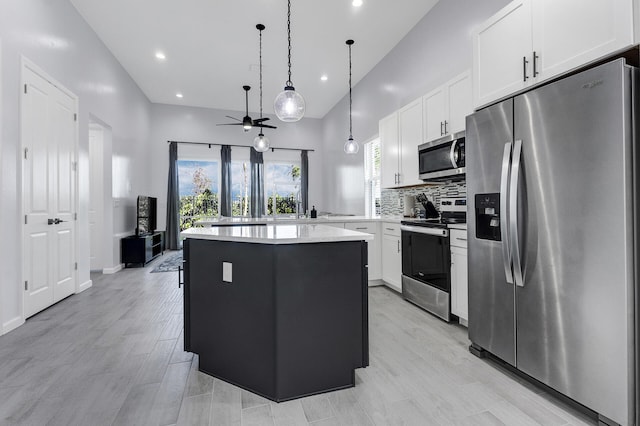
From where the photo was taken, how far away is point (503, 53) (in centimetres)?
213

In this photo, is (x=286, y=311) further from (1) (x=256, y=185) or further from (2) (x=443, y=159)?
(1) (x=256, y=185)

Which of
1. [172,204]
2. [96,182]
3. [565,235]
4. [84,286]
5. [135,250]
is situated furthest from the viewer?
[172,204]

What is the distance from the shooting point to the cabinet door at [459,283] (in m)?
2.73

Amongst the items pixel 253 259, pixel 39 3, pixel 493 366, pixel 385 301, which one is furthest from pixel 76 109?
pixel 493 366

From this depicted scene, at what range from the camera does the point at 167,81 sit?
6.25 metres

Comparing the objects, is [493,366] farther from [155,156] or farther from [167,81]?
[155,156]

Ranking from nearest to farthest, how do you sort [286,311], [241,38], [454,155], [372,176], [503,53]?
[286,311], [503,53], [454,155], [241,38], [372,176]

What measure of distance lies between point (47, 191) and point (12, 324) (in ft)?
4.55

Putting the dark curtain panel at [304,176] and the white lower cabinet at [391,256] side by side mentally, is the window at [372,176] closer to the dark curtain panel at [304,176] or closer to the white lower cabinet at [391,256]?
the white lower cabinet at [391,256]

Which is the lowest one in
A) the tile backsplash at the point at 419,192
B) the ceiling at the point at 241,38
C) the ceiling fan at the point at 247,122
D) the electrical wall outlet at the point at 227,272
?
the electrical wall outlet at the point at 227,272

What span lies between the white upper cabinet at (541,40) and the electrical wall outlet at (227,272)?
2.11 metres

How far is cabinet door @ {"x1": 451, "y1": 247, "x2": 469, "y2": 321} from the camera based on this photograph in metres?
2.73

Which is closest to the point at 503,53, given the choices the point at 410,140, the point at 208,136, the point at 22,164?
the point at 410,140

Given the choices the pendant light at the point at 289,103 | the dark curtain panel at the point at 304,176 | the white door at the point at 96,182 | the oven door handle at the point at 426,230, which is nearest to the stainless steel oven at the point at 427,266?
the oven door handle at the point at 426,230
